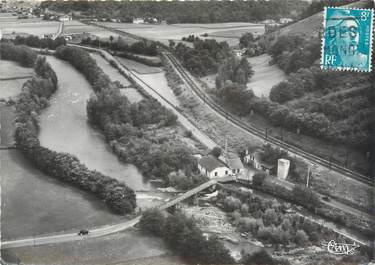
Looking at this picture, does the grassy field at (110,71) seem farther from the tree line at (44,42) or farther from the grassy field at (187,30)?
the grassy field at (187,30)

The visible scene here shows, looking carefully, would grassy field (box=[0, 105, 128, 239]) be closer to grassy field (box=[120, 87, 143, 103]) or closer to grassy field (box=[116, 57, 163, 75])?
grassy field (box=[120, 87, 143, 103])

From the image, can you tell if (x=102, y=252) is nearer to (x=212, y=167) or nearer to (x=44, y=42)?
(x=212, y=167)

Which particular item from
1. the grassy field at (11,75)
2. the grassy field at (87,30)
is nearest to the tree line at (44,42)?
the grassy field at (87,30)

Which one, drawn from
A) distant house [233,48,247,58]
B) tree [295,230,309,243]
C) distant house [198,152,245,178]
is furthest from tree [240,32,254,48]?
tree [295,230,309,243]

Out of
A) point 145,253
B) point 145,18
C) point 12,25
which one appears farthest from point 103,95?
point 145,18

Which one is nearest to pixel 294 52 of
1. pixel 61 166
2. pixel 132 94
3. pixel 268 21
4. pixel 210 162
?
pixel 132 94

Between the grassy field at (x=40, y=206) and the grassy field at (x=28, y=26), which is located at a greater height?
the grassy field at (x=28, y=26)

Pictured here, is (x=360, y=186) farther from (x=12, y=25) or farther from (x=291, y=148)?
(x=12, y=25)

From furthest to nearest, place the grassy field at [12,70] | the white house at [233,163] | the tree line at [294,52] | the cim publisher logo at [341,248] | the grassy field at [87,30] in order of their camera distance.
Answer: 1. the grassy field at [87,30]
2. the grassy field at [12,70]
3. the tree line at [294,52]
4. the white house at [233,163]
5. the cim publisher logo at [341,248]
